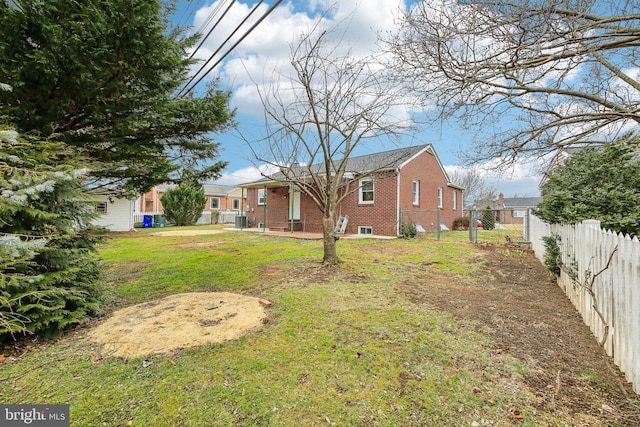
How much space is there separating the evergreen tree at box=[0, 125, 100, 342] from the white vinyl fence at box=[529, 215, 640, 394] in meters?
5.13

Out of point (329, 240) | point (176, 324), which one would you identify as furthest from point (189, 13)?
point (176, 324)

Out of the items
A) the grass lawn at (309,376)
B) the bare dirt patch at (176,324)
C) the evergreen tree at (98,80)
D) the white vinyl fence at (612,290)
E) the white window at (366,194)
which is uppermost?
the evergreen tree at (98,80)

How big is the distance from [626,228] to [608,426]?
3.10 m

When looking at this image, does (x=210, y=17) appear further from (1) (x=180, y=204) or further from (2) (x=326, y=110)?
(1) (x=180, y=204)

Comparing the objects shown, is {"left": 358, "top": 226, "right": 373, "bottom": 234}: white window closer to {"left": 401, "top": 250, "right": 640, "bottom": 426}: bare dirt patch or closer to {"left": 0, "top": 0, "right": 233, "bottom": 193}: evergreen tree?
{"left": 401, "top": 250, "right": 640, "bottom": 426}: bare dirt patch

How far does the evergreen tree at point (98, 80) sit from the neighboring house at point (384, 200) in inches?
247

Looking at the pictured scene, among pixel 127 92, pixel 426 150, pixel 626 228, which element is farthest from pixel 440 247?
pixel 127 92

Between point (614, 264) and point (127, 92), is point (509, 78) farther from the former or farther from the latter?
point (127, 92)

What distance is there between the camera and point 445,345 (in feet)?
10.4

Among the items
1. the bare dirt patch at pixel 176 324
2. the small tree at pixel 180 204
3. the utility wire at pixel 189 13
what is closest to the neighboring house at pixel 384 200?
the utility wire at pixel 189 13

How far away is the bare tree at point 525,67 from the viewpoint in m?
4.59

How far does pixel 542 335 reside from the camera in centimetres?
352

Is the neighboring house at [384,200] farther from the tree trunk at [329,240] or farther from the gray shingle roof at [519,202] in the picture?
the gray shingle roof at [519,202]

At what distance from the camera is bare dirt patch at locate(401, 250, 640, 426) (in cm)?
229
